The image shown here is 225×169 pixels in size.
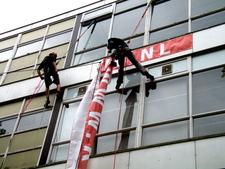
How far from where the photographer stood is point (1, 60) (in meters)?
13.9

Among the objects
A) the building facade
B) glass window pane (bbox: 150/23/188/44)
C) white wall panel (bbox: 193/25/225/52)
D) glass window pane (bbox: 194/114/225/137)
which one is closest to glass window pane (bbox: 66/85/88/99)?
the building facade

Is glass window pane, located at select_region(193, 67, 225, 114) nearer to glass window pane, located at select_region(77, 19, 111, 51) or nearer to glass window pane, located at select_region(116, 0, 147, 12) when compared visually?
glass window pane, located at select_region(77, 19, 111, 51)

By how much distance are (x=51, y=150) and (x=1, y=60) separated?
238 inches

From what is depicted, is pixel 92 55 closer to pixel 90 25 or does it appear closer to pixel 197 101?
pixel 90 25

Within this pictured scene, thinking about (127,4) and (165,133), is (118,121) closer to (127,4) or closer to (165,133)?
(165,133)

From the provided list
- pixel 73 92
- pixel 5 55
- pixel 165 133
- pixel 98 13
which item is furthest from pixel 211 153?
pixel 5 55

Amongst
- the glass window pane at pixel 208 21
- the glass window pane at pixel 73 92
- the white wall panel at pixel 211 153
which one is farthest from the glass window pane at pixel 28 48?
the white wall panel at pixel 211 153

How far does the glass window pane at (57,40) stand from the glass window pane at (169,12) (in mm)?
3264

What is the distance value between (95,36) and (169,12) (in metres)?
2.61

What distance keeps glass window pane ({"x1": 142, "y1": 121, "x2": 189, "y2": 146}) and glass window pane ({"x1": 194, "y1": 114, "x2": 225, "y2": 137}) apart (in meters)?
0.24

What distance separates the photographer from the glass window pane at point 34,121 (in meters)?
10.2

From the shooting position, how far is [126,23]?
1175 centimetres

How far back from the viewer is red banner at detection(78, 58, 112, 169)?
25.0 feet

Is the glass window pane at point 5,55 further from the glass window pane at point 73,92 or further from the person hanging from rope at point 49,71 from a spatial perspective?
the glass window pane at point 73,92
